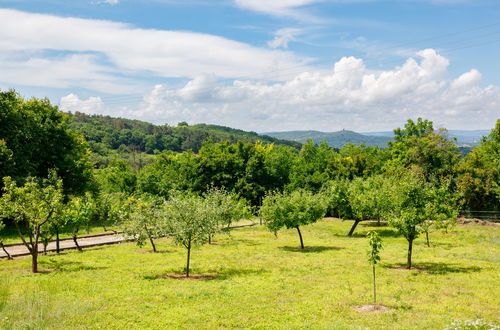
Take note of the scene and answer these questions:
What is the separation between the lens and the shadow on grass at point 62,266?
85.9 feet

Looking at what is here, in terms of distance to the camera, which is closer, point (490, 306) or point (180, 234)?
point (490, 306)

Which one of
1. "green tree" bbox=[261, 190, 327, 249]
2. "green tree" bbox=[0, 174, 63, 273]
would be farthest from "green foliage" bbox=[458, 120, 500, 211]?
"green tree" bbox=[0, 174, 63, 273]

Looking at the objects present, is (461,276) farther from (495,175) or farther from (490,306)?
(495,175)

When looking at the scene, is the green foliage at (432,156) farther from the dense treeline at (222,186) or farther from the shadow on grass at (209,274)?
the shadow on grass at (209,274)

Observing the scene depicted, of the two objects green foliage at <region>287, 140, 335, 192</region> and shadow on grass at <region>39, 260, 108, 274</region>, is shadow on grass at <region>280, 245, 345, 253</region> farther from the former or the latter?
green foliage at <region>287, 140, 335, 192</region>

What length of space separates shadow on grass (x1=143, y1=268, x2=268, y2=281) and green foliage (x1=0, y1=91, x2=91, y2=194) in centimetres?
2463

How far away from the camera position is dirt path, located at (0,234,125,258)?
1353 inches

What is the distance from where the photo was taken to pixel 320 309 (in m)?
18.1

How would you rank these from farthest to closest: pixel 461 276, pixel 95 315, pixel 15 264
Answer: pixel 15 264 < pixel 461 276 < pixel 95 315

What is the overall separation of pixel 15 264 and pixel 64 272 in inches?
224

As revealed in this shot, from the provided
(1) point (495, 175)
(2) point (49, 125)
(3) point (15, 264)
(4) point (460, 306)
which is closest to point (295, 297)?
(4) point (460, 306)

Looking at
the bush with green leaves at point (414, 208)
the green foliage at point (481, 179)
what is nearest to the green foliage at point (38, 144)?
the bush with green leaves at point (414, 208)

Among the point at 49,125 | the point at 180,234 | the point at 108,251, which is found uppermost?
the point at 49,125

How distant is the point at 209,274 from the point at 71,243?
73.9 ft
